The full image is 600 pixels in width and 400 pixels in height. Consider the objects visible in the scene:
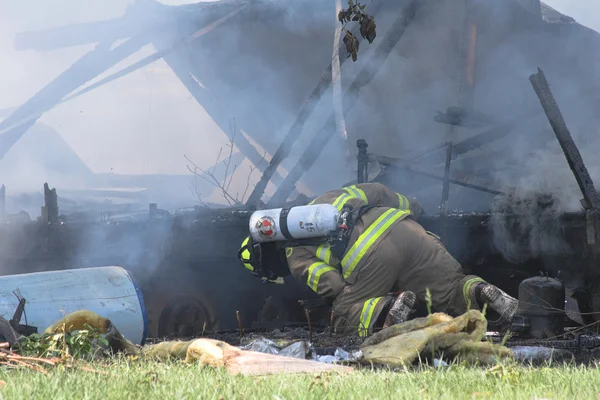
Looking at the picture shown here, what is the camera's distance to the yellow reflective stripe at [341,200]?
6.45 m

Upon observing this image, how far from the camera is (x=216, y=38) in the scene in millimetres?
11070

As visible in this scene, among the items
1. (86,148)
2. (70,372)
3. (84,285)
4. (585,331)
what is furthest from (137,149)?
(70,372)

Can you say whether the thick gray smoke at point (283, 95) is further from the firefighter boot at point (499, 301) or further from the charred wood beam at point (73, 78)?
the firefighter boot at point (499, 301)

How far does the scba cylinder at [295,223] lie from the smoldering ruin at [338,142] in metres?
1.39

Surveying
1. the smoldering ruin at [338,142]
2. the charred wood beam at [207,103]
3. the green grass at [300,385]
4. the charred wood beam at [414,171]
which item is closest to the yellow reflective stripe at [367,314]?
the smoldering ruin at [338,142]

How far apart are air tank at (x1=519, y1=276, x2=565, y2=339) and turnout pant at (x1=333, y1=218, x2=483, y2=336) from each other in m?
0.39

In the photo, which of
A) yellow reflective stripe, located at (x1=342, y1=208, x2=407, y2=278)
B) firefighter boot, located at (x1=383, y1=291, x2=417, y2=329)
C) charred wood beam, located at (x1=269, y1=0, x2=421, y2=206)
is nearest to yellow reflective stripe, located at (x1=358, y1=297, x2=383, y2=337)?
firefighter boot, located at (x1=383, y1=291, x2=417, y2=329)

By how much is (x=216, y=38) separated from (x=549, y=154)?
15.4 ft

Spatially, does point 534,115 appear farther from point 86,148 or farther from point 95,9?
point 86,148

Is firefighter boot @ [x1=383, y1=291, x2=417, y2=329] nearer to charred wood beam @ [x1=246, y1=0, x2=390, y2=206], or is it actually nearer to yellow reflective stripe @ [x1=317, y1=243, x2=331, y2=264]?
yellow reflective stripe @ [x1=317, y1=243, x2=331, y2=264]

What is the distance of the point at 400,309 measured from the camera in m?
5.95

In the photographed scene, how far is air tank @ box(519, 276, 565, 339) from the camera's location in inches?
245

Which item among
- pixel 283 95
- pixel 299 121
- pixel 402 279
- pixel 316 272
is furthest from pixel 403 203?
pixel 283 95

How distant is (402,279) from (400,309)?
789 mm
